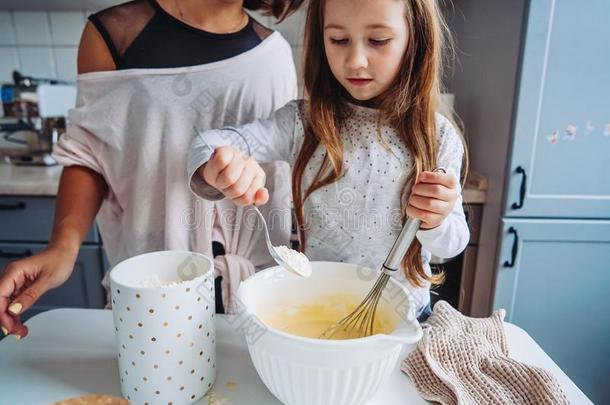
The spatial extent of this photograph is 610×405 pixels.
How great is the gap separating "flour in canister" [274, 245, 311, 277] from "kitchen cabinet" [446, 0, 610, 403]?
2.94 feet

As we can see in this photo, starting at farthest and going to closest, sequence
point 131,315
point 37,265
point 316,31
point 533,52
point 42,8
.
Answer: point 42,8
point 533,52
point 316,31
point 37,265
point 131,315

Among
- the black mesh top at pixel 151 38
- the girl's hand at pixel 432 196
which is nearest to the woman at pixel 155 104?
the black mesh top at pixel 151 38

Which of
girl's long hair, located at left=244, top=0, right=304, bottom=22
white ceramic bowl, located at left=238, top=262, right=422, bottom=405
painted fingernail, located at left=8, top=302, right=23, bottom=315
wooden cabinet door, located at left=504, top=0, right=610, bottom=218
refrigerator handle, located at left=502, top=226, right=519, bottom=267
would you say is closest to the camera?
white ceramic bowl, located at left=238, top=262, right=422, bottom=405

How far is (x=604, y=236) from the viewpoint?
1.22 metres

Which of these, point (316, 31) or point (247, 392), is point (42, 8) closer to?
point (316, 31)

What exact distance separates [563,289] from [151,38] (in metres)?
1.30

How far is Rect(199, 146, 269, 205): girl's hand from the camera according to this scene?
0.49m

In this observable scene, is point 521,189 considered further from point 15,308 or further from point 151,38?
point 15,308

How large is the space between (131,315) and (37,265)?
24cm

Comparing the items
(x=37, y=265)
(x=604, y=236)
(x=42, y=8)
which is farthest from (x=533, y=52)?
(x=42, y=8)

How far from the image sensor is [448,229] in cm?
55

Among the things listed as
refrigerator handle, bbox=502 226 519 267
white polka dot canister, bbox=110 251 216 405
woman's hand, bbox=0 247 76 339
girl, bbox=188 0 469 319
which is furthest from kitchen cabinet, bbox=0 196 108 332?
refrigerator handle, bbox=502 226 519 267

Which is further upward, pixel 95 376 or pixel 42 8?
pixel 42 8

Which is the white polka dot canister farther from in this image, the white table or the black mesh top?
the black mesh top
